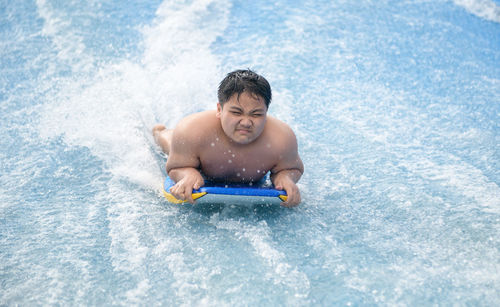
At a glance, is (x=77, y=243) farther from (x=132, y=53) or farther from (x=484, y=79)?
(x=484, y=79)

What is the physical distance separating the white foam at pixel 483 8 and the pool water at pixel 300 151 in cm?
3

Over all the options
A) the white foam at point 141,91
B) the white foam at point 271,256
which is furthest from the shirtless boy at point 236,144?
the white foam at point 141,91

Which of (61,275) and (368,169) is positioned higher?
(368,169)

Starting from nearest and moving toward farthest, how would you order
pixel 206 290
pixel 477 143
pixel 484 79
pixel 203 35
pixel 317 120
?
pixel 206 290 < pixel 477 143 < pixel 317 120 < pixel 484 79 < pixel 203 35

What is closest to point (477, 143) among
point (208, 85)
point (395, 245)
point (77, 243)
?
point (395, 245)

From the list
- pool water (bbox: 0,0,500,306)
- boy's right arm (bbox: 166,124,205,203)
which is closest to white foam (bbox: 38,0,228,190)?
pool water (bbox: 0,0,500,306)

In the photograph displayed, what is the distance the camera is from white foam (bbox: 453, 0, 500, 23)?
6.12 m

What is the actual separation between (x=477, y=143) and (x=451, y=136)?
205mm

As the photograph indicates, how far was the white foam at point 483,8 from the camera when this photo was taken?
6.12m

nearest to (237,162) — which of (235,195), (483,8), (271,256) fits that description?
(235,195)

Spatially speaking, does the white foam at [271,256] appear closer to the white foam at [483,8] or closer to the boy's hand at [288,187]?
the boy's hand at [288,187]

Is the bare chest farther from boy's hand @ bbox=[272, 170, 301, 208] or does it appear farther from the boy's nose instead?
the boy's nose

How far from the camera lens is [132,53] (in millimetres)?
5145

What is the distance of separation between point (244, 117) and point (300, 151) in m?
1.18
